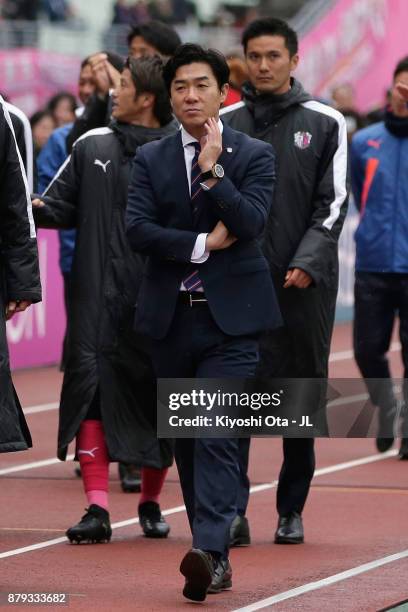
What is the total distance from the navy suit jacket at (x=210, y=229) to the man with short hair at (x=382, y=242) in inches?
155

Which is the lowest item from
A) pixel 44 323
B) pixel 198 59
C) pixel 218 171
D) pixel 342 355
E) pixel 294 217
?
pixel 342 355

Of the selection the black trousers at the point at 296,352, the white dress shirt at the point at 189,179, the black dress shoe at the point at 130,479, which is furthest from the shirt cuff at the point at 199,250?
the black dress shoe at the point at 130,479

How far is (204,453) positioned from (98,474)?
155cm

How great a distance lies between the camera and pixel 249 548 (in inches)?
305

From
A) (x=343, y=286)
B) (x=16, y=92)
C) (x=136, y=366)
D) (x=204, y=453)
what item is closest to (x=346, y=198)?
(x=136, y=366)

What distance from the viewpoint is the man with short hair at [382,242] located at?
10.8 meters

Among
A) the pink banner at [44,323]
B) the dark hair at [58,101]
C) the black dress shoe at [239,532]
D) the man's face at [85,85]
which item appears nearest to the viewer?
the black dress shoe at [239,532]

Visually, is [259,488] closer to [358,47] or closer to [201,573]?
[201,573]

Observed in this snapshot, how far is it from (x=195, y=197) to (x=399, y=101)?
412cm

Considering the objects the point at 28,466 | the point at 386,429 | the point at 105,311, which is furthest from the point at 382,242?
the point at 105,311

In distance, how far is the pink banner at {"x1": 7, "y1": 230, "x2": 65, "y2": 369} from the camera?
1510cm

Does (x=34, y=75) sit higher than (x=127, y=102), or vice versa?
(x=127, y=102)

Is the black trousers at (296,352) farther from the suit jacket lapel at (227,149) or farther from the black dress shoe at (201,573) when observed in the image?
the black dress shoe at (201,573)

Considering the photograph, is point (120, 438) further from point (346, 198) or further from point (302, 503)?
point (346, 198)
